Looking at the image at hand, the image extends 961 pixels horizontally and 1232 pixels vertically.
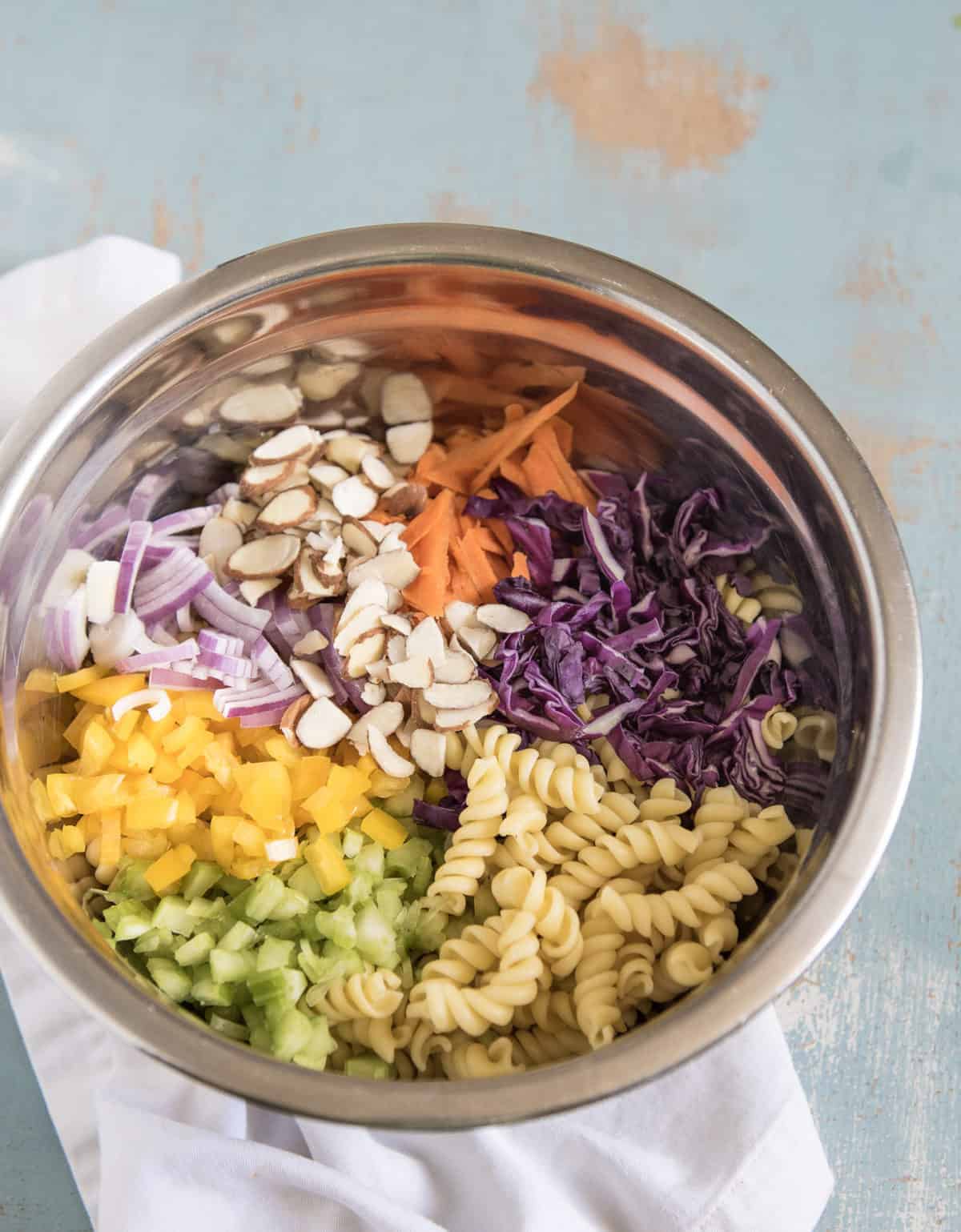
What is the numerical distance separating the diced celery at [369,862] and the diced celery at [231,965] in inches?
7.8

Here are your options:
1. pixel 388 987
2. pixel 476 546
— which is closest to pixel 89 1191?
pixel 388 987

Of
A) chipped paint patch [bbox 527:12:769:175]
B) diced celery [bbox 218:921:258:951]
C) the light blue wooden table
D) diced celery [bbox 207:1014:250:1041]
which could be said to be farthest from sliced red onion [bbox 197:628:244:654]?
chipped paint patch [bbox 527:12:769:175]

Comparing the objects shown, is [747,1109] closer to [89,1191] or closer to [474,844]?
[474,844]

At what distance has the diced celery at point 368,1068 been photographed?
65.0 inches

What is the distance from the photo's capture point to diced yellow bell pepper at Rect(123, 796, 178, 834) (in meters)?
1.68

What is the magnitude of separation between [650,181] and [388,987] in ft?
5.68

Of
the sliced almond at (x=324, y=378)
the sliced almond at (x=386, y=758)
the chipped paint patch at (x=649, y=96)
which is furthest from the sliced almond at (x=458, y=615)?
the chipped paint patch at (x=649, y=96)

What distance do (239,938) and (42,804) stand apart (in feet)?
1.17

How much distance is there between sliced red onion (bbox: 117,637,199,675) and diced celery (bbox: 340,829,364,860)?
1.26 feet

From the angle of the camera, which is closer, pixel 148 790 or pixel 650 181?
pixel 148 790

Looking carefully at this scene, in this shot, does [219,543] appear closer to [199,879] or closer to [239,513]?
[239,513]

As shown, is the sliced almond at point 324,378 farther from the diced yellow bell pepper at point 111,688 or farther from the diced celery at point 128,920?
the diced celery at point 128,920

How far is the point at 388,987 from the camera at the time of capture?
1.66m

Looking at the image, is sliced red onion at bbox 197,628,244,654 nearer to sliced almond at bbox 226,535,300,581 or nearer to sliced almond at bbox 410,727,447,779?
sliced almond at bbox 226,535,300,581
